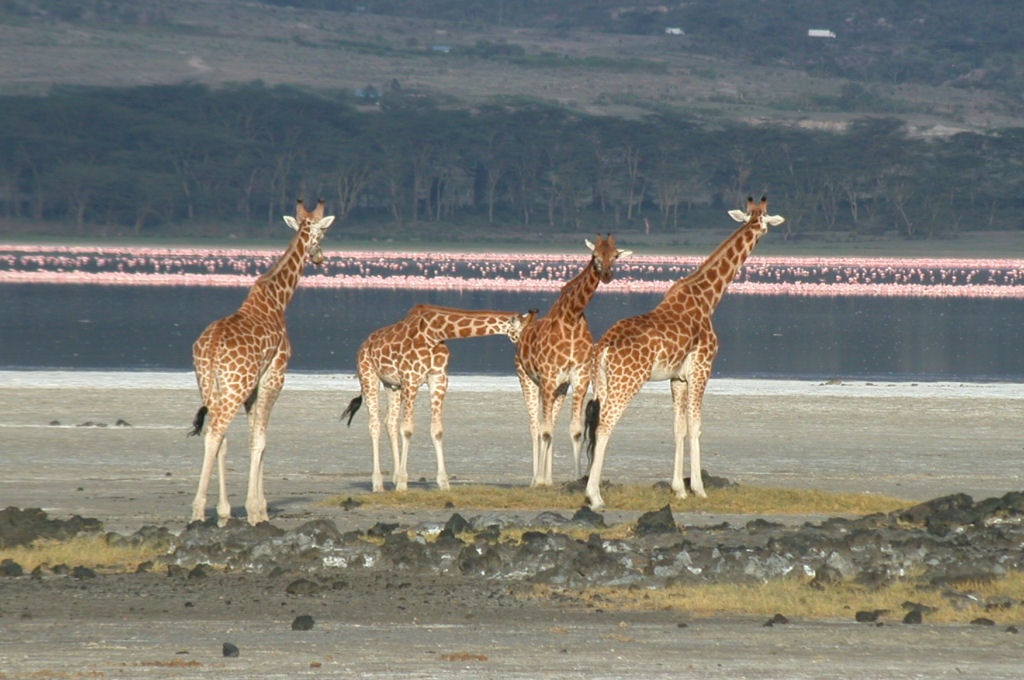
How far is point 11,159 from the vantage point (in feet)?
476

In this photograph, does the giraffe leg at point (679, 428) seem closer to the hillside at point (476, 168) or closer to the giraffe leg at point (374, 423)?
the giraffe leg at point (374, 423)

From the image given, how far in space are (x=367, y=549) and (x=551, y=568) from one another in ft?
4.85

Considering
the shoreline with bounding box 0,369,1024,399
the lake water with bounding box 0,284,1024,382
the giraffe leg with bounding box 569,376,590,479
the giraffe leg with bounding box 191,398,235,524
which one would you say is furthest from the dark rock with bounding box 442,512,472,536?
the lake water with bounding box 0,284,1024,382

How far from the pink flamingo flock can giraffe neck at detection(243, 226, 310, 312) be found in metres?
57.7

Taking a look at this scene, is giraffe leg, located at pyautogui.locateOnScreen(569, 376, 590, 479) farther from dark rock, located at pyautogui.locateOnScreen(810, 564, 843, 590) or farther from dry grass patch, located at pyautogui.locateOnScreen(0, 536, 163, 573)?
dry grass patch, located at pyautogui.locateOnScreen(0, 536, 163, 573)

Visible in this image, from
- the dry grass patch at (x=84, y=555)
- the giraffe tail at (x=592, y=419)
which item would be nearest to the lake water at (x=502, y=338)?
the giraffe tail at (x=592, y=419)

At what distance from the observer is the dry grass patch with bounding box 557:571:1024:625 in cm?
1273

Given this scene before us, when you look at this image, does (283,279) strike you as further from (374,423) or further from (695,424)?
(695,424)

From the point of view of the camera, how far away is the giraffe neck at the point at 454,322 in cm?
1834

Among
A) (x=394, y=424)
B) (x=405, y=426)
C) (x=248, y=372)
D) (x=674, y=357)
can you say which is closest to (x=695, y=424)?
(x=674, y=357)

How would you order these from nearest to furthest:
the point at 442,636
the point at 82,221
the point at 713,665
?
the point at 713,665, the point at 442,636, the point at 82,221

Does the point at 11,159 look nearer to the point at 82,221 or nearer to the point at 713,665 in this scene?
the point at 82,221

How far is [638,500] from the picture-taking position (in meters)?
17.9

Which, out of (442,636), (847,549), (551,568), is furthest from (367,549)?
(847,549)
